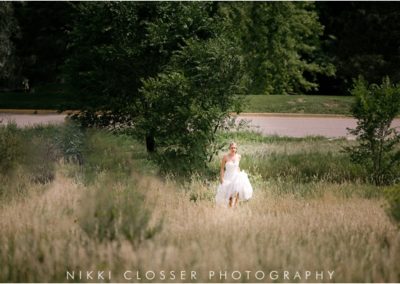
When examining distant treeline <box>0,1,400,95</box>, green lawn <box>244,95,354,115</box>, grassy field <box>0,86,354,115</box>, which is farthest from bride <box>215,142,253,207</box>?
distant treeline <box>0,1,400,95</box>

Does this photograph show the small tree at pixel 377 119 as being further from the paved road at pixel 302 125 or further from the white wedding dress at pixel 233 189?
the paved road at pixel 302 125

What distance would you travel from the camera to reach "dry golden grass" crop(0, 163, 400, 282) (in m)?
5.34

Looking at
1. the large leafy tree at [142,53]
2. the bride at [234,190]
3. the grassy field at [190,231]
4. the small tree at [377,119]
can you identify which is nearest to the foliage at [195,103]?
the large leafy tree at [142,53]

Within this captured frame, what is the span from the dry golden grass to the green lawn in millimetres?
16215

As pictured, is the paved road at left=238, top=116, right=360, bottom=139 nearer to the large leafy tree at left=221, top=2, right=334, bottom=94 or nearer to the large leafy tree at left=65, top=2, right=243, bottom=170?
the large leafy tree at left=65, top=2, right=243, bottom=170

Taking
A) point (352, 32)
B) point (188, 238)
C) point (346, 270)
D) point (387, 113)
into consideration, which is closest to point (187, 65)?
point (387, 113)

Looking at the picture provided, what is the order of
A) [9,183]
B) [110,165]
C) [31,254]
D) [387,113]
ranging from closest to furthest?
[31,254] < [9,183] < [387,113] < [110,165]

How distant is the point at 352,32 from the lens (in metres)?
33.5

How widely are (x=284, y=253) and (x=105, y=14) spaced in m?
9.80

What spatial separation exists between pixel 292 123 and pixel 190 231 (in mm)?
15359

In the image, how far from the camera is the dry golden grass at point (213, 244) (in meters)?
5.34

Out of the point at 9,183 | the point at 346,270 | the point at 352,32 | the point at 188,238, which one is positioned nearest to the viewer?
the point at 346,270

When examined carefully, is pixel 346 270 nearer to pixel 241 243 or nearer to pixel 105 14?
pixel 241 243

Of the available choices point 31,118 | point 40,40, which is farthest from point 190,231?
point 40,40
